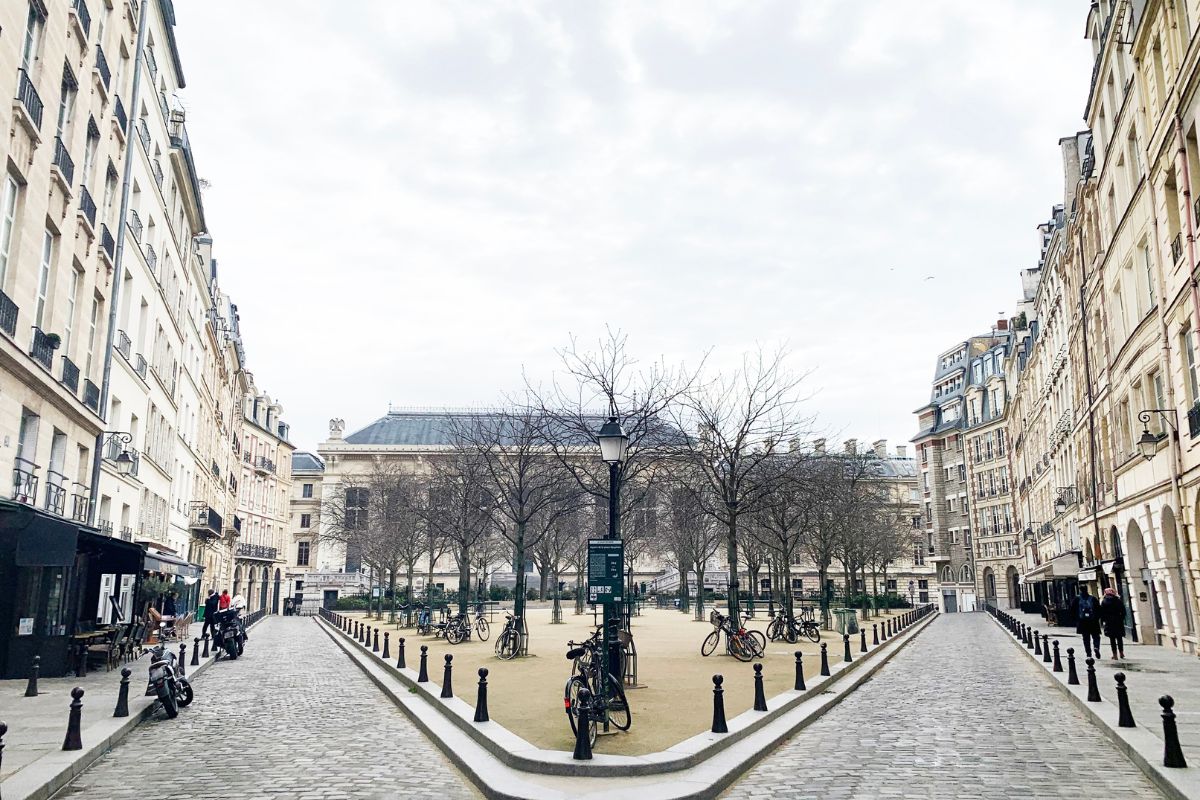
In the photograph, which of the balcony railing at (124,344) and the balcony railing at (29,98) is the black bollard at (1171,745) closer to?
the balcony railing at (29,98)

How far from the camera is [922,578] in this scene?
9506 cm

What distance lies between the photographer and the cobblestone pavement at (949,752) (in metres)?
8.78

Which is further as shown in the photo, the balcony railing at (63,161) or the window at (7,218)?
the balcony railing at (63,161)

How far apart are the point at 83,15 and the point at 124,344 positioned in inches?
373

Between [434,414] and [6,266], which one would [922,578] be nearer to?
[434,414]

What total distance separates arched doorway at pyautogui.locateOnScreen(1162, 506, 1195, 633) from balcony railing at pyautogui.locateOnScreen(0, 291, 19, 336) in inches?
1036

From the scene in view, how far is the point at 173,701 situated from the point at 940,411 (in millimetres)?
87419

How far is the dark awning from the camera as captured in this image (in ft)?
48.2

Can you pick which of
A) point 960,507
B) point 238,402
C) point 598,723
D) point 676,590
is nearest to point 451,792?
point 598,723

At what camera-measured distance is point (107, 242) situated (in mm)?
23891

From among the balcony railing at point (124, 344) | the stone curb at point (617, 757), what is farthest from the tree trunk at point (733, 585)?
the balcony railing at point (124, 344)

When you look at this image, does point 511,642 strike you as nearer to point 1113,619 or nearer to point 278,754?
point 278,754

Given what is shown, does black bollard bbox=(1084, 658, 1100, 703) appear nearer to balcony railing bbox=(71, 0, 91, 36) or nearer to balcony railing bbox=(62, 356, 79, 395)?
balcony railing bbox=(62, 356, 79, 395)

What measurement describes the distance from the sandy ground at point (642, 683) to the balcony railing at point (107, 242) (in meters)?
12.8
